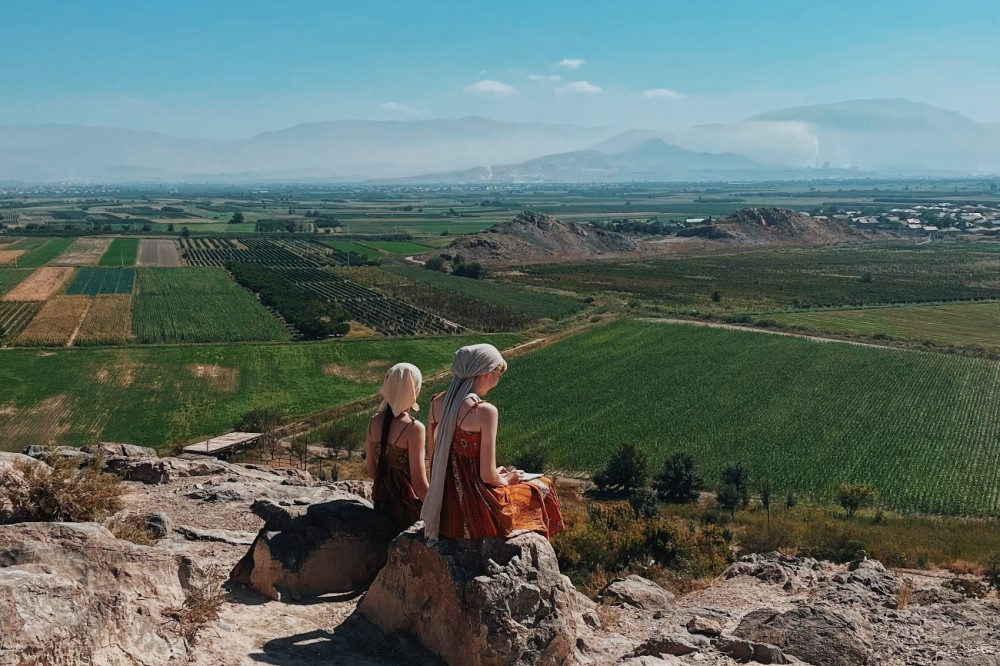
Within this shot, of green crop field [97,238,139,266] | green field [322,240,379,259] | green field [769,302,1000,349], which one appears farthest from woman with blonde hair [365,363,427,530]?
green field [322,240,379,259]

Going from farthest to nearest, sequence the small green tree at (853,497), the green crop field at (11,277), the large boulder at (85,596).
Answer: the green crop field at (11,277) < the small green tree at (853,497) < the large boulder at (85,596)

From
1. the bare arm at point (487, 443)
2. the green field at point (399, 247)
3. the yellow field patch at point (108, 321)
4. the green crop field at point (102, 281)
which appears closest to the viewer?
the bare arm at point (487, 443)

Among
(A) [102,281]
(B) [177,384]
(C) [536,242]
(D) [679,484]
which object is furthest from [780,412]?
(C) [536,242]

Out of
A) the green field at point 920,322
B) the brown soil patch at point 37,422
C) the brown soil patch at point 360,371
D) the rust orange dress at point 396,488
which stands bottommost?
the brown soil patch at point 37,422

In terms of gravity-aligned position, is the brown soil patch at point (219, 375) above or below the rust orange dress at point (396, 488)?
below

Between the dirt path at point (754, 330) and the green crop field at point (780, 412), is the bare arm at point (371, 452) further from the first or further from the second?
the dirt path at point (754, 330)

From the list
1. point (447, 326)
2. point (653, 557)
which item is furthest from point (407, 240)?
point (653, 557)

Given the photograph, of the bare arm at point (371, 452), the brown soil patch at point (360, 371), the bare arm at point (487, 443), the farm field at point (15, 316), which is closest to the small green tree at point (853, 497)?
the bare arm at point (371, 452)

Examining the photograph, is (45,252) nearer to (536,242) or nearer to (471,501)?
(536,242)
